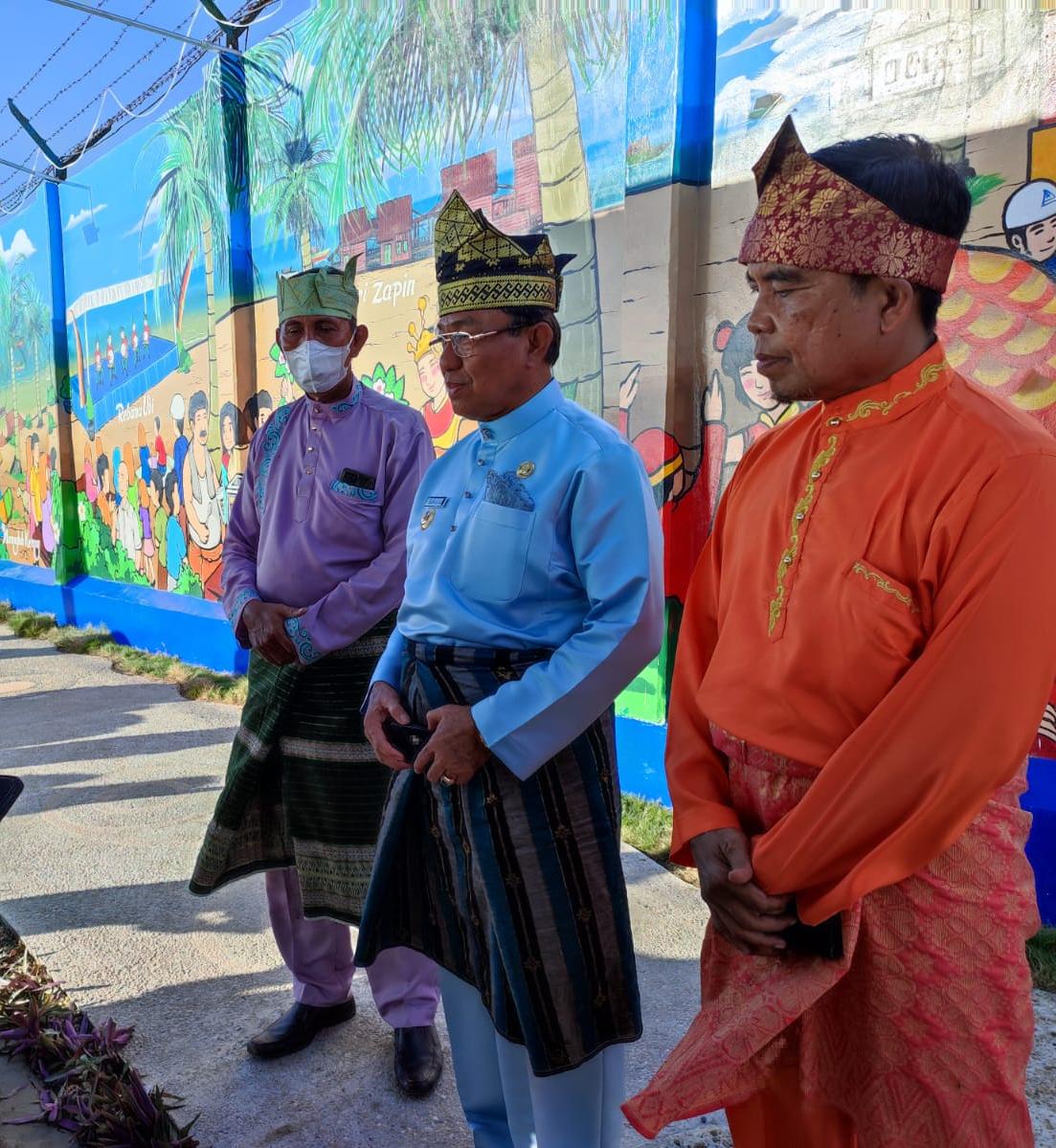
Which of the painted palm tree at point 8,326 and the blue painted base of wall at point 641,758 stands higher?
the painted palm tree at point 8,326

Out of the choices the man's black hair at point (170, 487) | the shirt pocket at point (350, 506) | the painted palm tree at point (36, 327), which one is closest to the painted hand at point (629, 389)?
the shirt pocket at point (350, 506)

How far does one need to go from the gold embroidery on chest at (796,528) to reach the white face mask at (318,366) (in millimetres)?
1578

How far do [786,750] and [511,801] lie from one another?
61 cm

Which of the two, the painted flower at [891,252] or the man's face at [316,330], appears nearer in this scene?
the painted flower at [891,252]

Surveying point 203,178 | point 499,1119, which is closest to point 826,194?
point 499,1119

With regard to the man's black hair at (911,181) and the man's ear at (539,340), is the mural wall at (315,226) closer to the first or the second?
the man's ear at (539,340)

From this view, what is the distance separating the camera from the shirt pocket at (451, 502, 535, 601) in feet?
6.02

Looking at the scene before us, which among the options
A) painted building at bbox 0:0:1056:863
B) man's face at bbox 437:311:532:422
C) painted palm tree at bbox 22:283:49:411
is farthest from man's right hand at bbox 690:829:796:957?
painted palm tree at bbox 22:283:49:411

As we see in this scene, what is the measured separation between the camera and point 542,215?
509cm

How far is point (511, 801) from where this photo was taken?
6.02ft

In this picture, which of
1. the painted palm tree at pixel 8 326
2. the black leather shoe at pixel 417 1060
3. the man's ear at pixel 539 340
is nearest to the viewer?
the man's ear at pixel 539 340

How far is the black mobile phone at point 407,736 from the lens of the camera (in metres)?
1.93

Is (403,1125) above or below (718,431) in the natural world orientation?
below

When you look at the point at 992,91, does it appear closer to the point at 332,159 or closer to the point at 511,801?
the point at 511,801
